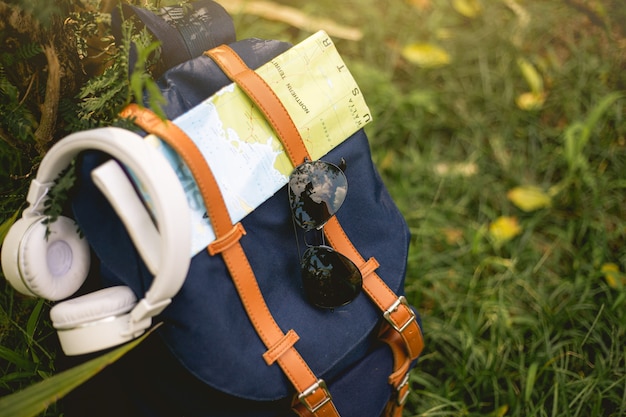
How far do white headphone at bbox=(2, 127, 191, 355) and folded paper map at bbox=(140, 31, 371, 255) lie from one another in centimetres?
10

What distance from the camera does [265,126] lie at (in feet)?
3.58

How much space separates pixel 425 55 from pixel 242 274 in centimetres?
160

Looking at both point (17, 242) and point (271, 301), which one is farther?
point (271, 301)

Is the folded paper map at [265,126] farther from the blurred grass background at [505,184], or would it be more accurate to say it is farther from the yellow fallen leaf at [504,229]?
the yellow fallen leaf at [504,229]

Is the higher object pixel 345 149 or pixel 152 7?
pixel 152 7

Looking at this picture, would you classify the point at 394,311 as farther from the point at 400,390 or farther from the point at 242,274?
the point at 242,274

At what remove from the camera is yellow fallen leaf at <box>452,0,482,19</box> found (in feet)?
7.95

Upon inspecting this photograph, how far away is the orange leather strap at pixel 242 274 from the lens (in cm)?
95

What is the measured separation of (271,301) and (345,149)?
1.21 feet

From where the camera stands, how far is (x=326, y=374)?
1.15m

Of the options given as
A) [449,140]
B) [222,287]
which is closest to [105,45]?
[222,287]

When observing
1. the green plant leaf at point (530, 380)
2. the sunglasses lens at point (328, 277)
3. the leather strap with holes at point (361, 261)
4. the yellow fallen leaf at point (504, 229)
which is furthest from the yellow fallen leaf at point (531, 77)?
the sunglasses lens at point (328, 277)

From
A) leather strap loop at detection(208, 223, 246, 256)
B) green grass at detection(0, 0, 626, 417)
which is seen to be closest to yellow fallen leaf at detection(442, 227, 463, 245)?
green grass at detection(0, 0, 626, 417)

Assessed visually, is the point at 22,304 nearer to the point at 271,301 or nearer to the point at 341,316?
the point at 271,301
